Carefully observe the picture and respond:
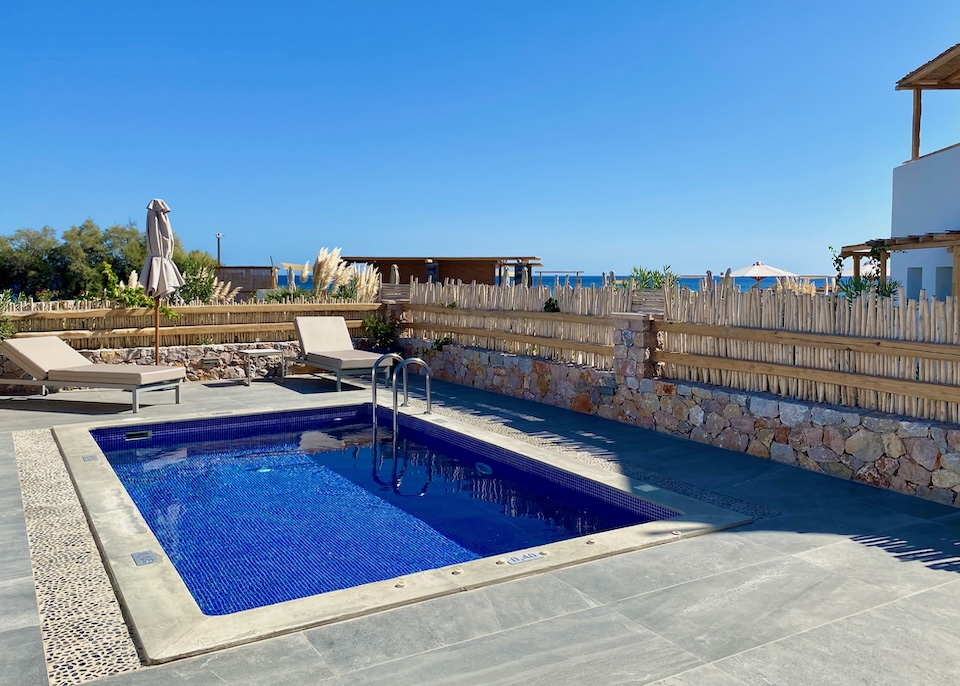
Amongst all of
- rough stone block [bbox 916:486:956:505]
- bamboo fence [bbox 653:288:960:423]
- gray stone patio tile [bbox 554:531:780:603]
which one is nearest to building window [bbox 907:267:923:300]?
bamboo fence [bbox 653:288:960:423]

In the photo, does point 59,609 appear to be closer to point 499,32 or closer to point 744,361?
point 744,361

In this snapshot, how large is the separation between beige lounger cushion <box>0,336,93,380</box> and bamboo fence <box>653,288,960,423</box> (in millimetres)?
7280

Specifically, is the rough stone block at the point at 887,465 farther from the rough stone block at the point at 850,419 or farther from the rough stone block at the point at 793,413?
the rough stone block at the point at 793,413

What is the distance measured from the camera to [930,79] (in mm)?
13367

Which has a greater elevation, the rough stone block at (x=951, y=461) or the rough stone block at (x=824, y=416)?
the rough stone block at (x=824, y=416)

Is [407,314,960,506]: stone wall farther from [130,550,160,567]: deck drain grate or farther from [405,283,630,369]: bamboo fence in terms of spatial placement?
[130,550,160,567]: deck drain grate

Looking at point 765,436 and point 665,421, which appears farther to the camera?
point 665,421

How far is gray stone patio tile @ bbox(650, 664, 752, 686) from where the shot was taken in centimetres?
302

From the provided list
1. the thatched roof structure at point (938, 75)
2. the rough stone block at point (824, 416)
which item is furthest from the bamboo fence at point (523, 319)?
the thatched roof structure at point (938, 75)

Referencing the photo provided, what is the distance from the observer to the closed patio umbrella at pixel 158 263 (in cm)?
1109

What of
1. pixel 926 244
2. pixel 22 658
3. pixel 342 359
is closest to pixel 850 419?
pixel 22 658

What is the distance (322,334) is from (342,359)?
1418 millimetres

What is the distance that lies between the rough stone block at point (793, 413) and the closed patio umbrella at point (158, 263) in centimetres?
834

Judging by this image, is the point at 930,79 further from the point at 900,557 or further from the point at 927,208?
the point at 900,557
